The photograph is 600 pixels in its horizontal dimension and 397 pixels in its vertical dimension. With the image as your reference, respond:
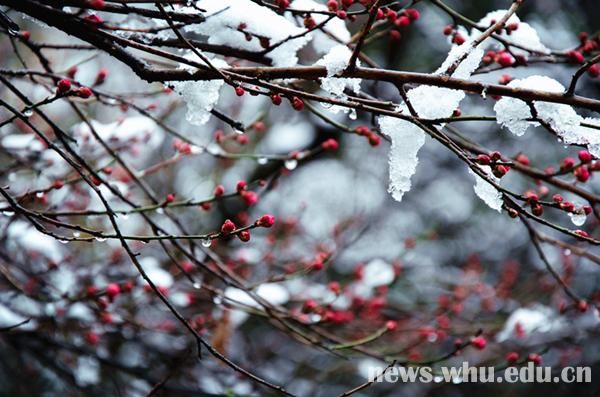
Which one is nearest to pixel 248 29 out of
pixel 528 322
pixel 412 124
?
pixel 412 124

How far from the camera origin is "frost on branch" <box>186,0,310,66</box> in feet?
4.99

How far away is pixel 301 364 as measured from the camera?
11.8ft

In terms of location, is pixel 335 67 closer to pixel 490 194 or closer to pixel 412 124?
pixel 412 124

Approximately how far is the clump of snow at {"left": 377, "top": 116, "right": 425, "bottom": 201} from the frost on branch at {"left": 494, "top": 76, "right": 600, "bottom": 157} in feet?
0.61

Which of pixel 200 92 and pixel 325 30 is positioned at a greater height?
pixel 325 30

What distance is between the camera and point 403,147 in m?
1.32

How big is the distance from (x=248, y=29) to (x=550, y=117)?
2.58 ft

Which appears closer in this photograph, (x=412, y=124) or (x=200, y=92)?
(x=412, y=124)

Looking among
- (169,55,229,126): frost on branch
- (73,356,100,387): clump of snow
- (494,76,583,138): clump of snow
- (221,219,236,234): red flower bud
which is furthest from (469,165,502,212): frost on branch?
(73,356,100,387): clump of snow

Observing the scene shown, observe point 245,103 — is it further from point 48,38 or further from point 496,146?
point 48,38

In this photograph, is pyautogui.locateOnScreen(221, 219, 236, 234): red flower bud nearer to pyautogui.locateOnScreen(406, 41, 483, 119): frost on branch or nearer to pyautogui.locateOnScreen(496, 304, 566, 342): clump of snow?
pyautogui.locateOnScreen(406, 41, 483, 119): frost on branch

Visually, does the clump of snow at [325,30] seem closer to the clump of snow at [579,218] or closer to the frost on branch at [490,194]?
the frost on branch at [490,194]

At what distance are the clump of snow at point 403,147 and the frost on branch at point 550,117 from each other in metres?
0.18

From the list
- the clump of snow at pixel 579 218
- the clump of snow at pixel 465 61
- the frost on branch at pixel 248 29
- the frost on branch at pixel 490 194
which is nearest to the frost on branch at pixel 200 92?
the frost on branch at pixel 248 29
